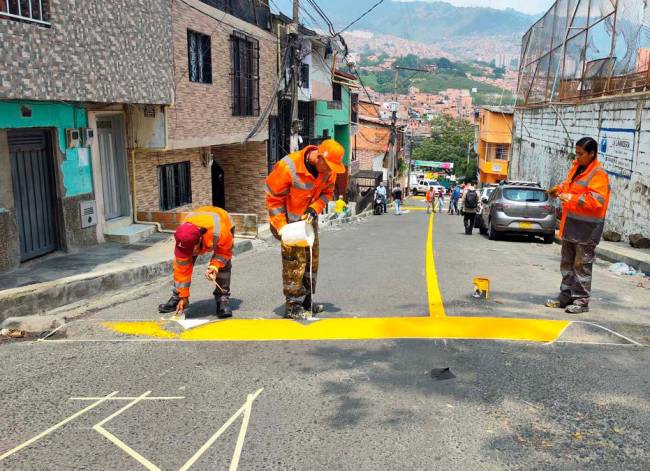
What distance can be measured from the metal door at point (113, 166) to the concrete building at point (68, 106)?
2 cm

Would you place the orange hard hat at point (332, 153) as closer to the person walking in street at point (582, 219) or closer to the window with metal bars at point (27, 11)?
the person walking in street at point (582, 219)

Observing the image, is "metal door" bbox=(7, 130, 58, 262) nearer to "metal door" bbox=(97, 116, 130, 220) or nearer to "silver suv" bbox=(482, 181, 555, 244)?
"metal door" bbox=(97, 116, 130, 220)

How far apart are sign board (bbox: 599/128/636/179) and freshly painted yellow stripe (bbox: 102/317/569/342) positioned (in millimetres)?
9137

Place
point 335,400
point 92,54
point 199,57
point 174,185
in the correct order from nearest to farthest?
1. point 335,400
2. point 92,54
3. point 199,57
4. point 174,185

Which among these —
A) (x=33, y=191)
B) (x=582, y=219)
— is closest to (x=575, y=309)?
(x=582, y=219)

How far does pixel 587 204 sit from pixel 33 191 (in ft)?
26.4

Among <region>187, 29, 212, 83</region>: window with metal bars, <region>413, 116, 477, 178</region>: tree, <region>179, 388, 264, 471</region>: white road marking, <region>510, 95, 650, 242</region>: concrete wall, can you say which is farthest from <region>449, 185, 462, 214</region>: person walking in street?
<region>413, 116, 477, 178</region>: tree

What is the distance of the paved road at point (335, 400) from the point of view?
10.2 ft

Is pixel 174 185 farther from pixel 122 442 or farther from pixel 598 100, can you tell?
pixel 122 442

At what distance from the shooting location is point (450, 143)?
85500 millimetres

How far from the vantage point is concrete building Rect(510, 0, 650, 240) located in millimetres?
12531

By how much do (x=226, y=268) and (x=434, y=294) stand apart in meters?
2.52

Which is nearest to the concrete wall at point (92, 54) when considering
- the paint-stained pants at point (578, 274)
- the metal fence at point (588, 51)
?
the paint-stained pants at point (578, 274)

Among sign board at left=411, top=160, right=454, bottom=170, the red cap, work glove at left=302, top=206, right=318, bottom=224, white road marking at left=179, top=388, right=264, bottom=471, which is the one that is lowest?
sign board at left=411, top=160, right=454, bottom=170
